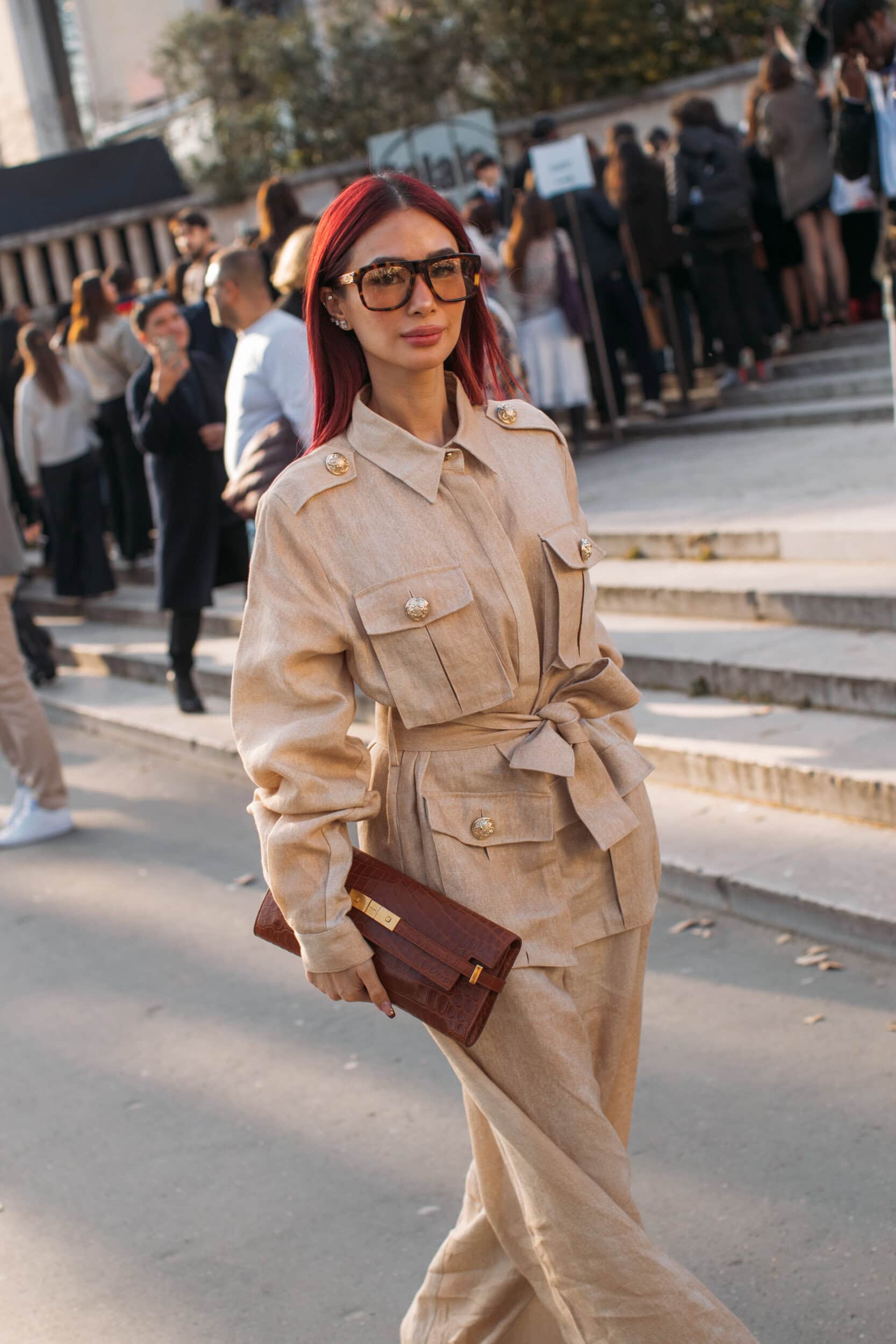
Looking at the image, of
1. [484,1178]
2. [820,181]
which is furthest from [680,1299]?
[820,181]

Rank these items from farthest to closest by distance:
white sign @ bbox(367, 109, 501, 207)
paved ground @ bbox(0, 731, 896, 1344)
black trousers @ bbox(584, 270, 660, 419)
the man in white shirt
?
white sign @ bbox(367, 109, 501, 207), black trousers @ bbox(584, 270, 660, 419), the man in white shirt, paved ground @ bbox(0, 731, 896, 1344)

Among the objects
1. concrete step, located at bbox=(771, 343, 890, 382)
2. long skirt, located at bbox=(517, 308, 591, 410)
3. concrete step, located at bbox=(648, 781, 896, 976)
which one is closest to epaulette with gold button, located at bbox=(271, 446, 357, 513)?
concrete step, located at bbox=(648, 781, 896, 976)

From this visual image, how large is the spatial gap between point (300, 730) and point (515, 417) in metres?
0.63

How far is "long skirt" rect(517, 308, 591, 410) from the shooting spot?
10508mm

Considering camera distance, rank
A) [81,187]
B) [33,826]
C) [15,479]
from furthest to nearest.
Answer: [81,187], [15,479], [33,826]

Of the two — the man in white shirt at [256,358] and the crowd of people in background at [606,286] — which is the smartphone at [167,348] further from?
the man in white shirt at [256,358]

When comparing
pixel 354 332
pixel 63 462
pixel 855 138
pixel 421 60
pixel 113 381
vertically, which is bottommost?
pixel 63 462

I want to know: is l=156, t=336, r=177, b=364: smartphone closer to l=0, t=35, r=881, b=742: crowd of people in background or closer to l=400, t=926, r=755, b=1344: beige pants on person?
l=0, t=35, r=881, b=742: crowd of people in background

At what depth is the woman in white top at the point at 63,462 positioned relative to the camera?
35.0 ft

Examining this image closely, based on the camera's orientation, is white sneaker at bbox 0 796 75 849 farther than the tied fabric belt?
Yes

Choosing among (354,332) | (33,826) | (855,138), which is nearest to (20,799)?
(33,826)

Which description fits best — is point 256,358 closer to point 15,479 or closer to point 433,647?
point 433,647

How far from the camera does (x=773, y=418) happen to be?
389 inches

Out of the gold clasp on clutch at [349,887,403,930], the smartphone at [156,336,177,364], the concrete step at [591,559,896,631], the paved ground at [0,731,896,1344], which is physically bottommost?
the paved ground at [0,731,896,1344]
